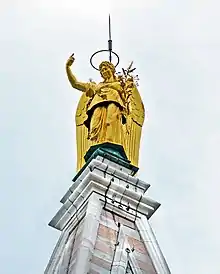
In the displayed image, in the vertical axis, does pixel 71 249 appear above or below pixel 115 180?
below

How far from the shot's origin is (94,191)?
17.4 meters

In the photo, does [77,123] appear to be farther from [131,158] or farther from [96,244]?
[96,244]

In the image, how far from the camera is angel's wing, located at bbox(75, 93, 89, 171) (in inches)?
744

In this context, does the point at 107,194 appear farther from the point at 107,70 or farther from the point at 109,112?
the point at 107,70

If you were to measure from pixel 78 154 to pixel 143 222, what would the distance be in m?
2.30

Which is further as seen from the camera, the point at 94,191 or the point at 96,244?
the point at 94,191

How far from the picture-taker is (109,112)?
18812 millimetres

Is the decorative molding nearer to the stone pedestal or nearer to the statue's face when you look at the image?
the stone pedestal

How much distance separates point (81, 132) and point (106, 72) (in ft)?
3.90

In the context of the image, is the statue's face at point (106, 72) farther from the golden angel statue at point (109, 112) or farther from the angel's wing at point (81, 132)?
the angel's wing at point (81, 132)

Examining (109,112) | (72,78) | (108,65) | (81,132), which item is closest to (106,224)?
(109,112)

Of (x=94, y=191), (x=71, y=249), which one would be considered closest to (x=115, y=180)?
(x=94, y=191)

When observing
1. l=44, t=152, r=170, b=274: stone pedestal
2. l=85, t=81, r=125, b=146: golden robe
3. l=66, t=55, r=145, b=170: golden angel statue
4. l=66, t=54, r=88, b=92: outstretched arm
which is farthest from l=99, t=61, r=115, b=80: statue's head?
l=44, t=152, r=170, b=274: stone pedestal

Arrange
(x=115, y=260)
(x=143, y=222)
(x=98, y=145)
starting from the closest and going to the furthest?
1. (x=115, y=260)
2. (x=143, y=222)
3. (x=98, y=145)
